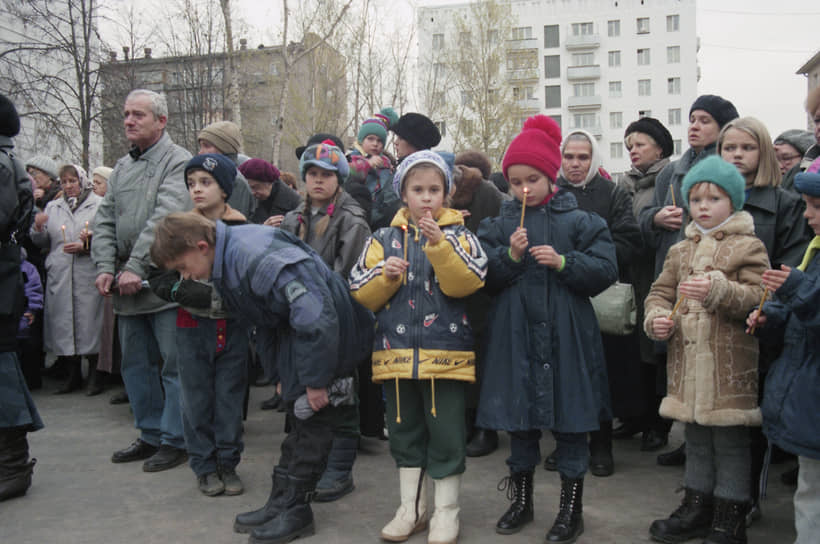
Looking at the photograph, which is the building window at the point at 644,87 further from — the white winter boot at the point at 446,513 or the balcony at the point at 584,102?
the white winter boot at the point at 446,513

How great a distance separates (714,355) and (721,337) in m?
0.09

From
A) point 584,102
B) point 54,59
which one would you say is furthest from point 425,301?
point 584,102

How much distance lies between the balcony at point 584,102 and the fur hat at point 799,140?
183 ft

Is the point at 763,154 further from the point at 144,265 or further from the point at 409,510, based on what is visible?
the point at 144,265

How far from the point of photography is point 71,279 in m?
6.59

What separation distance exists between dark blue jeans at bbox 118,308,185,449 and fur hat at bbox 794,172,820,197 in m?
3.66

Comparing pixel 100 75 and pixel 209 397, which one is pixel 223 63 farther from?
pixel 209 397

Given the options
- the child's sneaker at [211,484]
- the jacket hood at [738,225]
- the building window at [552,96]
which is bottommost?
the child's sneaker at [211,484]

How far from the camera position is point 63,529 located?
140 inches

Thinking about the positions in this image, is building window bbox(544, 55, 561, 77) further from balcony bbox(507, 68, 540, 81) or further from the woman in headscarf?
the woman in headscarf

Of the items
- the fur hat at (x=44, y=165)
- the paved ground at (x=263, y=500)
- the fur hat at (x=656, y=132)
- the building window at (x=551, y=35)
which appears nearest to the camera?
the paved ground at (x=263, y=500)

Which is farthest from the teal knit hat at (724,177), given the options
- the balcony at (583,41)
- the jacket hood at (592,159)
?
the balcony at (583,41)

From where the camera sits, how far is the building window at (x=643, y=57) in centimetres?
5803

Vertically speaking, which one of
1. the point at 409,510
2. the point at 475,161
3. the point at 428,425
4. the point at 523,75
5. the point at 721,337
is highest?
the point at 523,75
